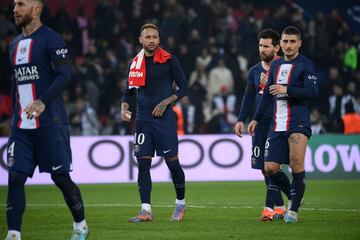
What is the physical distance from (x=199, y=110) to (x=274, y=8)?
19.0 ft

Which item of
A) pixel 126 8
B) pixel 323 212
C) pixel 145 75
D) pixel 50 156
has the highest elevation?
pixel 126 8

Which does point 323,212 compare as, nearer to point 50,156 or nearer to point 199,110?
point 50,156

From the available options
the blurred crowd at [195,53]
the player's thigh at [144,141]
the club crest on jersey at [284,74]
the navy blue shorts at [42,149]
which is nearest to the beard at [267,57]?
the club crest on jersey at [284,74]

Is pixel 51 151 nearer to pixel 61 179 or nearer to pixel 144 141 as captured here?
pixel 61 179

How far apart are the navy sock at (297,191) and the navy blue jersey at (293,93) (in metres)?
0.58

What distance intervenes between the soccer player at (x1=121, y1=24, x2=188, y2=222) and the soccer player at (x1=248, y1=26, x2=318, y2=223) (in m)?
1.26

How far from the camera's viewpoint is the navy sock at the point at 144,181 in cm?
1161

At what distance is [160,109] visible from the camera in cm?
1163

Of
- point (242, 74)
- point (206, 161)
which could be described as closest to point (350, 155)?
point (206, 161)

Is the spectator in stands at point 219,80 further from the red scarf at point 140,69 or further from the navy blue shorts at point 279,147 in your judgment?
the navy blue shorts at point 279,147

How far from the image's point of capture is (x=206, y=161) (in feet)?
65.6

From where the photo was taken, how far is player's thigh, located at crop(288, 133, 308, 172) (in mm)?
11062

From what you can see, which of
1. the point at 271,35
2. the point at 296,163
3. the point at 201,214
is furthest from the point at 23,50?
the point at 201,214

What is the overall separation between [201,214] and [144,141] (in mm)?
1432
